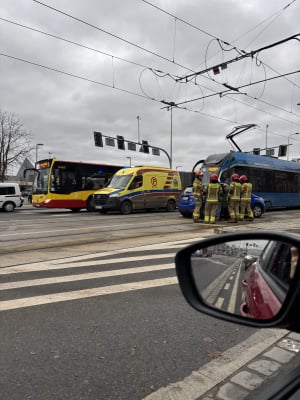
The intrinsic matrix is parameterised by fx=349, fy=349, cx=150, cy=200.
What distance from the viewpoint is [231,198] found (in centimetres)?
1445

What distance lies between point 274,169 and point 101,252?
15.2 m

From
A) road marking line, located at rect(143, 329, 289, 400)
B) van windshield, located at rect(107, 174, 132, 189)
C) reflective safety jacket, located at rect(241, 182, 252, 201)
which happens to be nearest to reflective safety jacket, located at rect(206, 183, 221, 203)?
reflective safety jacket, located at rect(241, 182, 252, 201)

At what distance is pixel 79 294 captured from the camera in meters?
4.57

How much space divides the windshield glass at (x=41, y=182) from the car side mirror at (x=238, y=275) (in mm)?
19276

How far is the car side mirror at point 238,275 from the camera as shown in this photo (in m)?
1.44

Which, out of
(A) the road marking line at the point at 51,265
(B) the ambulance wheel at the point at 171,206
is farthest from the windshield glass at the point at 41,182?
(A) the road marking line at the point at 51,265

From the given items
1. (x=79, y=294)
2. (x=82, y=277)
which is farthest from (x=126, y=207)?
(x=79, y=294)

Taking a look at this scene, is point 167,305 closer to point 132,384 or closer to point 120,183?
point 132,384

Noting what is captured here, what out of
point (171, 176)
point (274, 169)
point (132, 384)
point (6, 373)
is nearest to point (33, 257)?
point (6, 373)

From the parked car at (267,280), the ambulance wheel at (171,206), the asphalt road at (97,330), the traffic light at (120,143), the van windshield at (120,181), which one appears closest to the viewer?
the parked car at (267,280)

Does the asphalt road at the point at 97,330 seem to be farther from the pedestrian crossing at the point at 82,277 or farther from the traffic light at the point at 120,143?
the traffic light at the point at 120,143

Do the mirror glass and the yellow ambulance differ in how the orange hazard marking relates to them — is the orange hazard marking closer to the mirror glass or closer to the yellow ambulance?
the yellow ambulance

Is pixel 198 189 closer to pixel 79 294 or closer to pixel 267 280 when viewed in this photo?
pixel 79 294

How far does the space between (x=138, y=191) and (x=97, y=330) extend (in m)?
15.8
